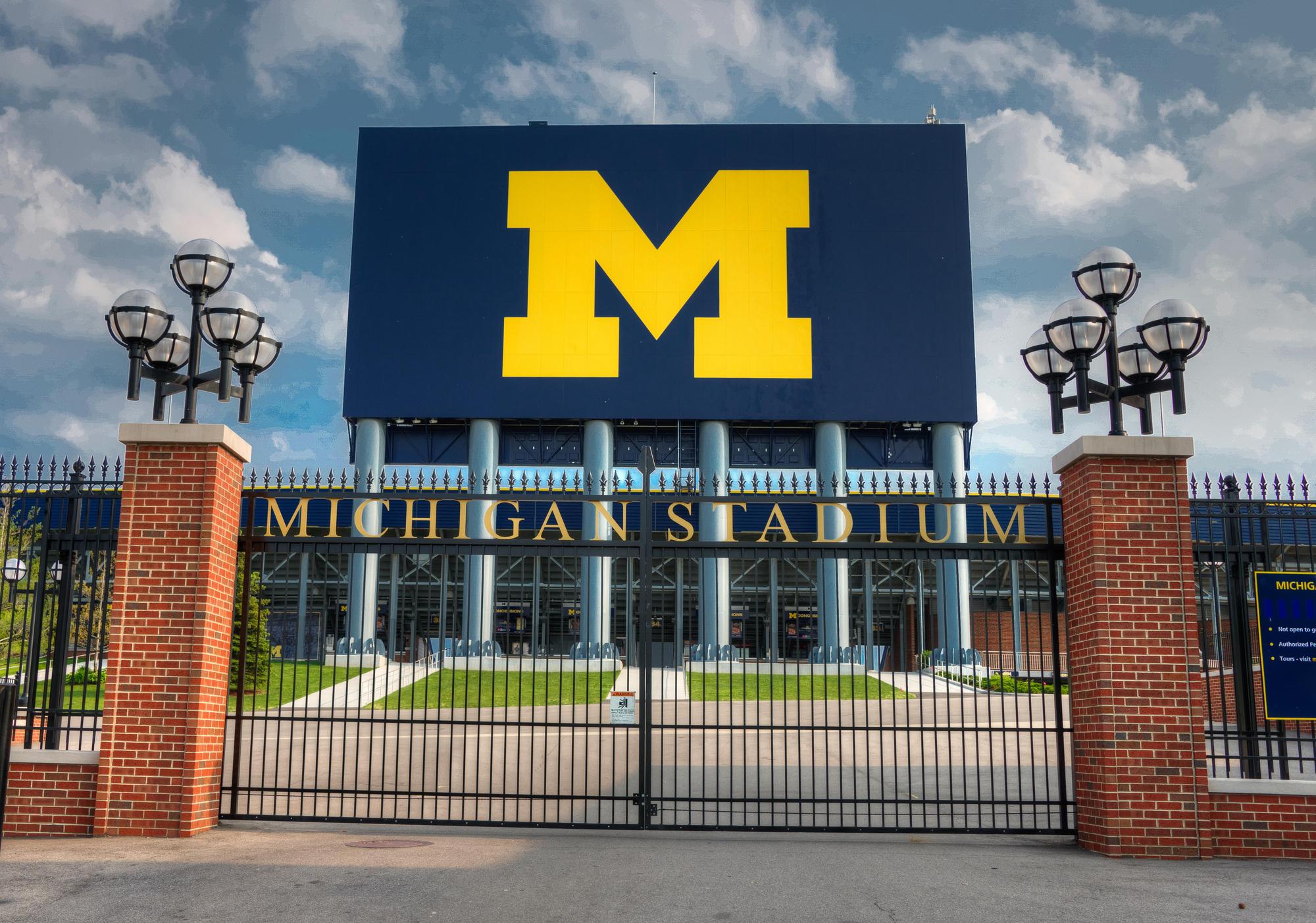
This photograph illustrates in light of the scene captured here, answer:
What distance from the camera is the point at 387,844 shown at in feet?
33.1

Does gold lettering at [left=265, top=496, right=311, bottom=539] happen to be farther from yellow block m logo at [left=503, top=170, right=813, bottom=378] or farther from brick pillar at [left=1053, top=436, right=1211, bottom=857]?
yellow block m logo at [left=503, top=170, right=813, bottom=378]

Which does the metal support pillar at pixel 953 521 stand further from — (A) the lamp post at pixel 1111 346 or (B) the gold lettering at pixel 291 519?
(B) the gold lettering at pixel 291 519

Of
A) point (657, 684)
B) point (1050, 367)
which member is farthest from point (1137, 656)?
point (657, 684)

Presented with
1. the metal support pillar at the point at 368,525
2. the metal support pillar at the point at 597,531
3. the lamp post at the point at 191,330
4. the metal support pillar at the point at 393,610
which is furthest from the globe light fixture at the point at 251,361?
the metal support pillar at the point at 597,531

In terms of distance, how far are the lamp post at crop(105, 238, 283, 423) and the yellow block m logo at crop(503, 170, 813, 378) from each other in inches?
1003

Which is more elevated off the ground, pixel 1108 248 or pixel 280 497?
pixel 1108 248

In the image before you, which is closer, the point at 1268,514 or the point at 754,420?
the point at 1268,514

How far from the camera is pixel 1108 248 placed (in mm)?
10930

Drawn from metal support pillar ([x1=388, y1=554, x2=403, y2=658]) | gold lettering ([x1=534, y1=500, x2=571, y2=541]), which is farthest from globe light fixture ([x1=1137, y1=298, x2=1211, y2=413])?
metal support pillar ([x1=388, y1=554, x2=403, y2=658])

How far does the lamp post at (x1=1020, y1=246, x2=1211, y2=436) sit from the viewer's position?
10.5m

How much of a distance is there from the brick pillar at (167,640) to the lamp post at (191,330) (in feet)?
1.98

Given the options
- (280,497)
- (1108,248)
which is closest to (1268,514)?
(1108,248)

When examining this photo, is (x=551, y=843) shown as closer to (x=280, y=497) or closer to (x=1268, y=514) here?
(x=280, y=497)

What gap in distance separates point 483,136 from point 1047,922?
35.2 metres
